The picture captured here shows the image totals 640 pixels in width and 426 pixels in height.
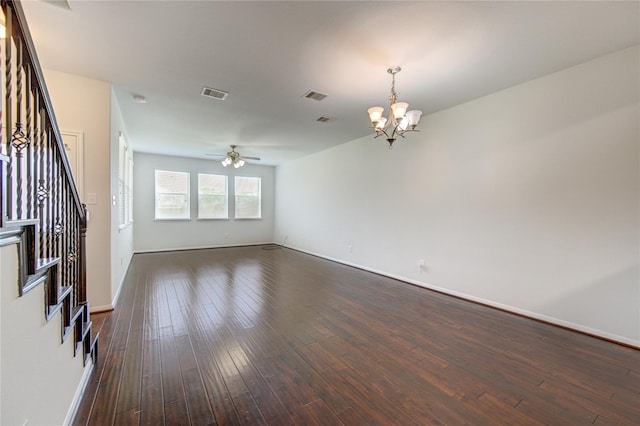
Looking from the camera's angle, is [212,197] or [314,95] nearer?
[314,95]

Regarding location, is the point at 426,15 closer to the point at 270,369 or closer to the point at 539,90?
the point at 539,90

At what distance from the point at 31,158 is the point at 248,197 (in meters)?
7.63

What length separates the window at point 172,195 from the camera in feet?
24.3

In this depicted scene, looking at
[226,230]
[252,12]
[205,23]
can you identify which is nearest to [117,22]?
[205,23]

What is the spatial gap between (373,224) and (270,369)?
3656 millimetres

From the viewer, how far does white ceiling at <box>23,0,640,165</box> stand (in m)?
2.07

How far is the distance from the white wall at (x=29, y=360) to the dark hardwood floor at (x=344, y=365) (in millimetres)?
328

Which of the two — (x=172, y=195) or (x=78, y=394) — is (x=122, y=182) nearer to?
(x=172, y=195)

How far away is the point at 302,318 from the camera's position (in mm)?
3064

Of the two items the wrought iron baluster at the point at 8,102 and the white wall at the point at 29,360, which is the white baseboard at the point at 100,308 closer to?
the white wall at the point at 29,360

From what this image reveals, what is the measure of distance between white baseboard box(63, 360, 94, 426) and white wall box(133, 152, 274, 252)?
A: 5.94 m

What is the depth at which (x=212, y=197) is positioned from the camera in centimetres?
819

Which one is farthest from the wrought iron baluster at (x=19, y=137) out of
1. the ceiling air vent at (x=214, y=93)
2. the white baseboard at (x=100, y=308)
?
the white baseboard at (x=100, y=308)

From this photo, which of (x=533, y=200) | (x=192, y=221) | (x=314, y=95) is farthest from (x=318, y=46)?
(x=192, y=221)
